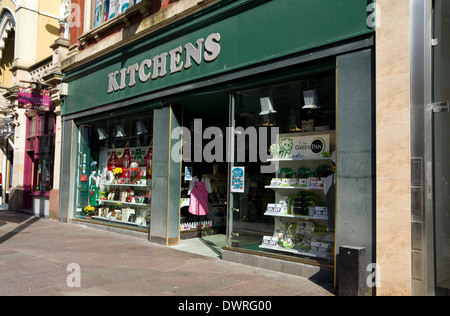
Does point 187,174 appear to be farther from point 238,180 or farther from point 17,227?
point 17,227

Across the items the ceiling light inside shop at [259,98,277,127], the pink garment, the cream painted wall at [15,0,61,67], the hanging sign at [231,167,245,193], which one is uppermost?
the cream painted wall at [15,0,61,67]

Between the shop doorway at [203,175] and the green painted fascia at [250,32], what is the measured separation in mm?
1291

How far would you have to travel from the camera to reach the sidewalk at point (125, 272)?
18.1 ft

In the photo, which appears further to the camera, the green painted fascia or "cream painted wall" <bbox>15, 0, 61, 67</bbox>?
"cream painted wall" <bbox>15, 0, 61, 67</bbox>

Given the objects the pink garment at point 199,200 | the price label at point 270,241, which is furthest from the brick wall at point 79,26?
the price label at point 270,241

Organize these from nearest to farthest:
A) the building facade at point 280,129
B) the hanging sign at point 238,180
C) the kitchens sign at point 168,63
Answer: the building facade at point 280,129, the hanging sign at point 238,180, the kitchens sign at point 168,63

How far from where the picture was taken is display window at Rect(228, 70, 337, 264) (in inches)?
259

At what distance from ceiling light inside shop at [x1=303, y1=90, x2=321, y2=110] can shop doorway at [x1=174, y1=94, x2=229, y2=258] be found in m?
2.74

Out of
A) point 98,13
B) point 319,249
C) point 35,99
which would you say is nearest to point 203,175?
point 319,249

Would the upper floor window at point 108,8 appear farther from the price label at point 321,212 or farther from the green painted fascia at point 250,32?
the price label at point 321,212

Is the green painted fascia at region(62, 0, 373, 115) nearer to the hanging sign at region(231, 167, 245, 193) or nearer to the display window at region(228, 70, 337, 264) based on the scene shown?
the display window at region(228, 70, 337, 264)

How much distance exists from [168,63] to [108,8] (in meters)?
4.30

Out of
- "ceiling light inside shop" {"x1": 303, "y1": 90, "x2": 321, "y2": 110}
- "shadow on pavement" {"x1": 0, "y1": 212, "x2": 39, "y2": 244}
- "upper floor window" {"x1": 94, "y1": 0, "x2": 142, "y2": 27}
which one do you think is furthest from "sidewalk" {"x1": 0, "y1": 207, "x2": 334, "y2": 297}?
"upper floor window" {"x1": 94, "y1": 0, "x2": 142, "y2": 27}
